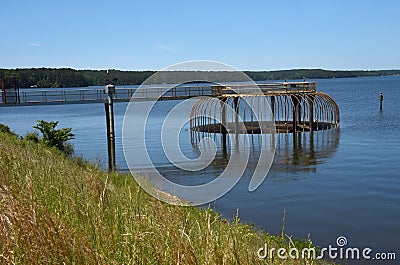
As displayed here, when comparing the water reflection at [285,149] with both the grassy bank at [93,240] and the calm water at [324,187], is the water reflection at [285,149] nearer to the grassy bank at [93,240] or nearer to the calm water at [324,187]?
the calm water at [324,187]

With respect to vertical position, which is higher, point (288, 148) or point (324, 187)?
point (288, 148)

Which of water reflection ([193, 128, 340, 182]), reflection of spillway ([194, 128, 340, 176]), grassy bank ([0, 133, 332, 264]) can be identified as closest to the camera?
grassy bank ([0, 133, 332, 264])

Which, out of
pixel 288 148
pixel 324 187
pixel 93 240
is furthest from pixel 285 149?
pixel 93 240

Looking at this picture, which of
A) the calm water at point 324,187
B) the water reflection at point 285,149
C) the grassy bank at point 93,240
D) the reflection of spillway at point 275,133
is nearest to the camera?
the grassy bank at point 93,240

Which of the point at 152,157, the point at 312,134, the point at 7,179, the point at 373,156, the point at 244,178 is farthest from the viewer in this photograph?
the point at 312,134

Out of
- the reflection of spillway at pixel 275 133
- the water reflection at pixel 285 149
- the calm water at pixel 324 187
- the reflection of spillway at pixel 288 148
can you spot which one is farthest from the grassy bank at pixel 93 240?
the reflection of spillway at pixel 275 133

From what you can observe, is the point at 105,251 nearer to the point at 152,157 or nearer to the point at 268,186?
the point at 268,186

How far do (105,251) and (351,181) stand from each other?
16.2m

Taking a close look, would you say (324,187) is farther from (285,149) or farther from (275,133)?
(275,133)

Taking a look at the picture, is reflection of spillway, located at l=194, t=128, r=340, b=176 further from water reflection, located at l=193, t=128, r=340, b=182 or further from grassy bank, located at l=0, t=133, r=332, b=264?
grassy bank, located at l=0, t=133, r=332, b=264

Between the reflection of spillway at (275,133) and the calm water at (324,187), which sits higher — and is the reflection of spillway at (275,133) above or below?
above

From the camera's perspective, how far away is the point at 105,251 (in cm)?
354

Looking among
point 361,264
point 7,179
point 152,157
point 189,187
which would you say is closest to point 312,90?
point 152,157

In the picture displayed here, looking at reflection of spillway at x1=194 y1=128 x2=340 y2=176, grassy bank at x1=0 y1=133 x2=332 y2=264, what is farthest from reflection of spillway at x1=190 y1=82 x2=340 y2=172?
grassy bank at x1=0 y1=133 x2=332 y2=264
